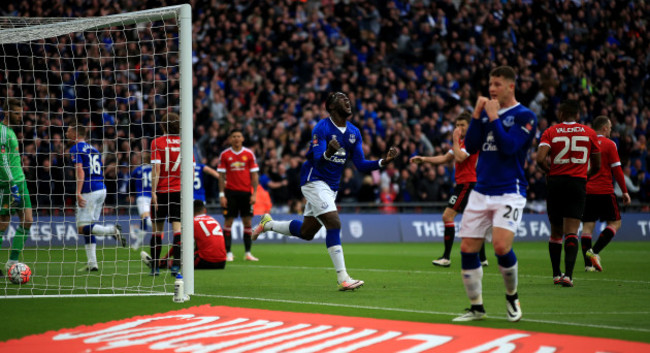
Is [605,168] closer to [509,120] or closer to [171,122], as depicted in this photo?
[509,120]

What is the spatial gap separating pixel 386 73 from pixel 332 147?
18.1 m

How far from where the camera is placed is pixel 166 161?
445 inches

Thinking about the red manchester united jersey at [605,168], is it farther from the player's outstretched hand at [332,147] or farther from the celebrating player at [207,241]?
the celebrating player at [207,241]

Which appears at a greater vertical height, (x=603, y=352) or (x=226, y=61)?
(x=226, y=61)

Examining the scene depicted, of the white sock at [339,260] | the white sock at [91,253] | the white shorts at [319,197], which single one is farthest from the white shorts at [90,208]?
the white sock at [339,260]

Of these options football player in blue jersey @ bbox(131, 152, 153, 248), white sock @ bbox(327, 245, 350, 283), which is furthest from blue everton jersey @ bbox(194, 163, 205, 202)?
white sock @ bbox(327, 245, 350, 283)

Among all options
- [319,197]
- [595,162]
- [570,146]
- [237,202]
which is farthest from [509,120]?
[237,202]

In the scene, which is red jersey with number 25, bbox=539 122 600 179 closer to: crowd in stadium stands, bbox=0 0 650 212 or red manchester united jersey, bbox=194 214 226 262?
red manchester united jersey, bbox=194 214 226 262

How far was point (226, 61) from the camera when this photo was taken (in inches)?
1011

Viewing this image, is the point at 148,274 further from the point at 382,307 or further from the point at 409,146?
the point at 409,146

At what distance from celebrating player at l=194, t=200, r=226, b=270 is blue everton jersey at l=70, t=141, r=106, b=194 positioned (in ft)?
5.24

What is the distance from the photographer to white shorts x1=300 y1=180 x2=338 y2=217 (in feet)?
31.3

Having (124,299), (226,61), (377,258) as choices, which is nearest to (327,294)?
(124,299)

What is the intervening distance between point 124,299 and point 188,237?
0.95 meters
